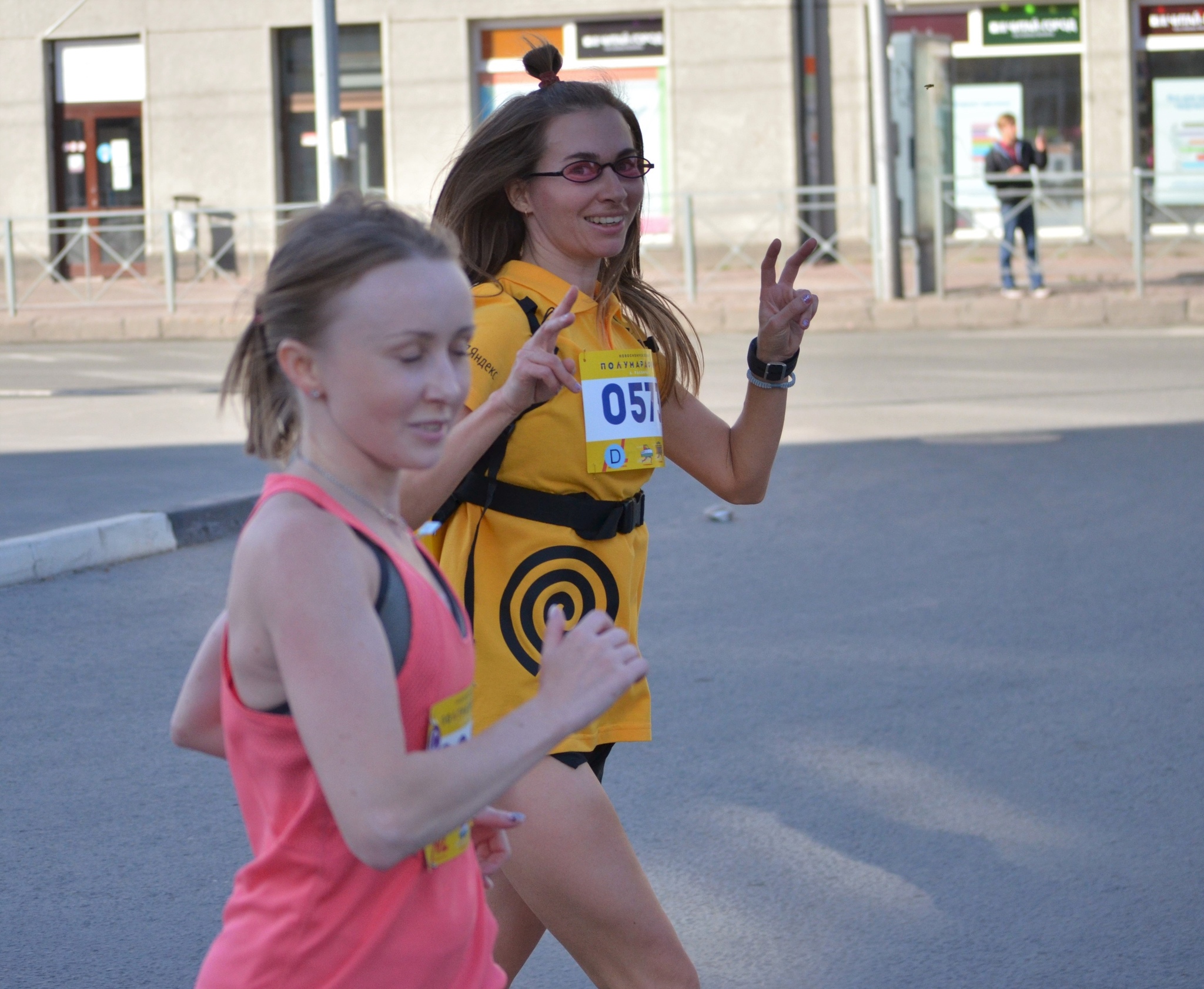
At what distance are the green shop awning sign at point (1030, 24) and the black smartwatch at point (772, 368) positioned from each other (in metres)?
22.0

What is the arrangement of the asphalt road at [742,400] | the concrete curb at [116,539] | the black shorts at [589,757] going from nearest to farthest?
the black shorts at [589,757] → the concrete curb at [116,539] → the asphalt road at [742,400]

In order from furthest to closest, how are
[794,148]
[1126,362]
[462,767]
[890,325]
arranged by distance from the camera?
[794,148]
[890,325]
[1126,362]
[462,767]

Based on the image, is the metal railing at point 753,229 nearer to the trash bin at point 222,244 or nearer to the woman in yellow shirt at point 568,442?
the trash bin at point 222,244

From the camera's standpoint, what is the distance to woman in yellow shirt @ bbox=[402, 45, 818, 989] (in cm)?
247

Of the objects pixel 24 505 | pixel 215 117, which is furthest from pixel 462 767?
pixel 215 117

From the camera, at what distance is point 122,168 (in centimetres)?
2475

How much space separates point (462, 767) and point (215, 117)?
78.1 feet

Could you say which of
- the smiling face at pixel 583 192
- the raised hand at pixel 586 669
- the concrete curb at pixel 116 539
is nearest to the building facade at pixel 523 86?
the concrete curb at pixel 116 539

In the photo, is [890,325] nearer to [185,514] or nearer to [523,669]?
[185,514]

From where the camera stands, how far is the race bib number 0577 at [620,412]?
8.71ft

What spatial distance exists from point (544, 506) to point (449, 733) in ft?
3.01

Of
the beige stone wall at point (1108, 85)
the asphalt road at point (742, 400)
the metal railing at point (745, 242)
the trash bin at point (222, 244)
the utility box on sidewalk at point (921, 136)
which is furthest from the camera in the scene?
the beige stone wall at point (1108, 85)

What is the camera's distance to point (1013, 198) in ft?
64.6

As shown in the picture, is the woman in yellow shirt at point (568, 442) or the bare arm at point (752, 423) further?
the bare arm at point (752, 423)
